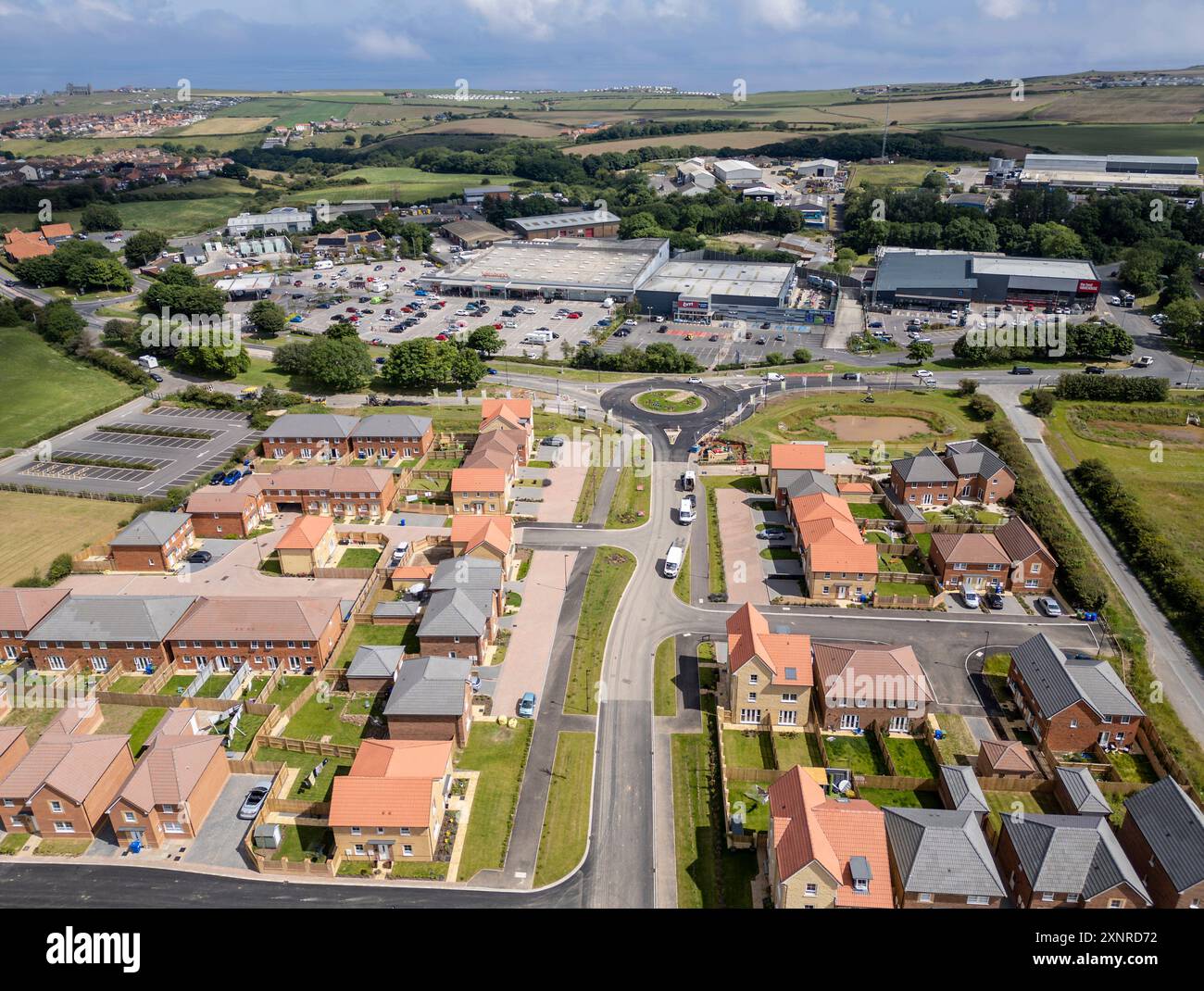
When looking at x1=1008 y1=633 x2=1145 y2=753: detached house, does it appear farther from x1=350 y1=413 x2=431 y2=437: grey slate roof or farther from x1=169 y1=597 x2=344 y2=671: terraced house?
x1=350 y1=413 x2=431 y2=437: grey slate roof

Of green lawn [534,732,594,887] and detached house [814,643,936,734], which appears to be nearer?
green lawn [534,732,594,887]

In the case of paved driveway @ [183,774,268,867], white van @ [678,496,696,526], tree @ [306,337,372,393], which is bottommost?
paved driveway @ [183,774,268,867]

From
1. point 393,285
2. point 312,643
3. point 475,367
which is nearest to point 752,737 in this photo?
point 312,643

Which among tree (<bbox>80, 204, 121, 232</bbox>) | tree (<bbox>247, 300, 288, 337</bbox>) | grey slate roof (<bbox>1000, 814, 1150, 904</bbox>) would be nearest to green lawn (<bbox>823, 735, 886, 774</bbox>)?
grey slate roof (<bbox>1000, 814, 1150, 904</bbox>)

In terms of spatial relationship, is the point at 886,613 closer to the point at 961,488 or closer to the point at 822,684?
the point at 822,684

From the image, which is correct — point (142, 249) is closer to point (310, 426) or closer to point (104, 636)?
point (310, 426)

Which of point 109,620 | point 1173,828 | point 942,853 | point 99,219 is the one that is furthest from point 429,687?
point 99,219

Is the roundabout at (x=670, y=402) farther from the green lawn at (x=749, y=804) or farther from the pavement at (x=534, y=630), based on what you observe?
the green lawn at (x=749, y=804)
